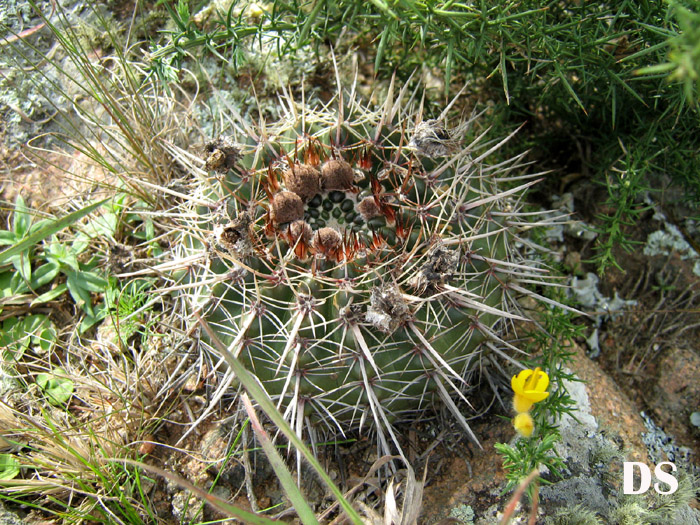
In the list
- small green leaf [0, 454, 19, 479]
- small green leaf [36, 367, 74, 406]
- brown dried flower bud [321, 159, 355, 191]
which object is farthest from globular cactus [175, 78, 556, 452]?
small green leaf [0, 454, 19, 479]

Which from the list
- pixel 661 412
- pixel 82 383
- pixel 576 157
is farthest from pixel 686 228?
pixel 82 383

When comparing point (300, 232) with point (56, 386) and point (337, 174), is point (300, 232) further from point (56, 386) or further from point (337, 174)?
point (56, 386)

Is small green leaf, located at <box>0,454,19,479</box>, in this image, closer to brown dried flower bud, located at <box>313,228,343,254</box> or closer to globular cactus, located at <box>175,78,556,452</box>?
globular cactus, located at <box>175,78,556,452</box>

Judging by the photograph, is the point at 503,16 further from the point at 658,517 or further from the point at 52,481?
the point at 52,481

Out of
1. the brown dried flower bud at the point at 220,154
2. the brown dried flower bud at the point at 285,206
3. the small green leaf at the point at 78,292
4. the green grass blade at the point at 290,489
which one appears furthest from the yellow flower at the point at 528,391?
the small green leaf at the point at 78,292

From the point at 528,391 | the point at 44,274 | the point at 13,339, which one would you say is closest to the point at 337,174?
the point at 528,391

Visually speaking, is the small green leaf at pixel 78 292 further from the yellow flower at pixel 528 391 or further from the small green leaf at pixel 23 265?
the yellow flower at pixel 528 391
